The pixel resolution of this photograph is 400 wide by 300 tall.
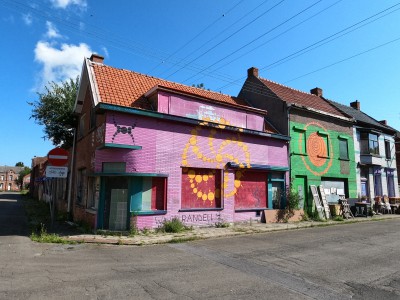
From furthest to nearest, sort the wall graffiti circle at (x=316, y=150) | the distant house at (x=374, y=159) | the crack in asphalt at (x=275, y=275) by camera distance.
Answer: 1. the distant house at (x=374, y=159)
2. the wall graffiti circle at (x=316, y=150)
3. the crack in asphalt at (x=275, y=275)

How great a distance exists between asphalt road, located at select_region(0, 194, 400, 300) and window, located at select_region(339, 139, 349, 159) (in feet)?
37.1

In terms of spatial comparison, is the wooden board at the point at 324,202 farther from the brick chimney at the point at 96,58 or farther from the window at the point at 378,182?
the brick chimney at the point at 96,58

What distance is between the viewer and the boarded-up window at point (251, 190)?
15.2 meters

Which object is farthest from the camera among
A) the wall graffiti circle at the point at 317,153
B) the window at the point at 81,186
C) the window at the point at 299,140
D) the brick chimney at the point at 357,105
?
the brick chimney at the point at 357,105

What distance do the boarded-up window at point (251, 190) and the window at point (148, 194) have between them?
4206mm

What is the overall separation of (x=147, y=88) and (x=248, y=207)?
25.6 ft

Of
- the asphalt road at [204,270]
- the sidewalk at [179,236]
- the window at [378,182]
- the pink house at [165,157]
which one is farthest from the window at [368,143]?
the asphalt road at [204,270]

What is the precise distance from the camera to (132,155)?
11914 mm

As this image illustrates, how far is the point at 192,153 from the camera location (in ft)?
44.6

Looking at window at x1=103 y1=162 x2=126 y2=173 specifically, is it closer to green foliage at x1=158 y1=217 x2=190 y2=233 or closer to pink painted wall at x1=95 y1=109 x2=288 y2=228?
pink painted wall at x1=95 y1=109 x2=288 y2=228

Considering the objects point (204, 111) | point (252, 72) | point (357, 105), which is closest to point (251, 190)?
point (204, 111)

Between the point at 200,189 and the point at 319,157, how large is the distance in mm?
9509

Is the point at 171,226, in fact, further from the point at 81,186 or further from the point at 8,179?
the point at 8,179

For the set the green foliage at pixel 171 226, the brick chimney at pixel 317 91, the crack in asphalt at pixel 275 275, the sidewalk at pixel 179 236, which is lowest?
the crack in asphalt at pixel 275 275
